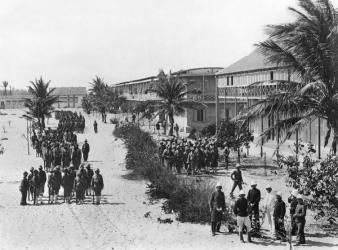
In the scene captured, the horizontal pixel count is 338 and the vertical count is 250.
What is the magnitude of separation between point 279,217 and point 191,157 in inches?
357

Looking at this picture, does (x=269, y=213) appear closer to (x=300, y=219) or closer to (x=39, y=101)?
(x=300, y=219)

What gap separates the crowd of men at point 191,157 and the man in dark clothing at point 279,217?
8.87 meters

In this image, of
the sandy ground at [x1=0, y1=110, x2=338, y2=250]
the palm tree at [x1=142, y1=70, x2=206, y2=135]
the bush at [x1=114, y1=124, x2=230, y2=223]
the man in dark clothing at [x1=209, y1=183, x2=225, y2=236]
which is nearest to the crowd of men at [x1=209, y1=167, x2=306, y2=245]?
the man in dark clothing at [x1=209, y1=183, x2=225, y2=236]

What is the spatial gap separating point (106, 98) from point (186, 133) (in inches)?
800

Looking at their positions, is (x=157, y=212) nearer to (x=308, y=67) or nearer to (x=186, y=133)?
(x=308, y=67)

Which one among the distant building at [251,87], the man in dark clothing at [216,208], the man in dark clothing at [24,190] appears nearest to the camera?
the man in dark clothing at [216,208]

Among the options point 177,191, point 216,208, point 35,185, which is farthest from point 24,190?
point 216,208

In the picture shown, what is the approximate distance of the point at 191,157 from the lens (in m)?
20.0

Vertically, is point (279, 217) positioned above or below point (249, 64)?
below

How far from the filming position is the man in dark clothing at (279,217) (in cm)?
1101

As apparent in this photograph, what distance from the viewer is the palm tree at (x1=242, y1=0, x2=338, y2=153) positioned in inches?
492

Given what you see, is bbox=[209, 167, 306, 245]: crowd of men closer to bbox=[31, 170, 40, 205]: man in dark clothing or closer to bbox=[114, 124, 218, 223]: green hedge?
bbox=[114, 124, 218, 223]: green hedge

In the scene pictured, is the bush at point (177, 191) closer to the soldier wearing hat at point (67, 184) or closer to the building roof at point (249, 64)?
the soldier wearing hat at point (67, 184)

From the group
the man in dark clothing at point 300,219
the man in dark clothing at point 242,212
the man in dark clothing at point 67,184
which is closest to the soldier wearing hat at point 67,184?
the man in dark clothing at point 67,184
